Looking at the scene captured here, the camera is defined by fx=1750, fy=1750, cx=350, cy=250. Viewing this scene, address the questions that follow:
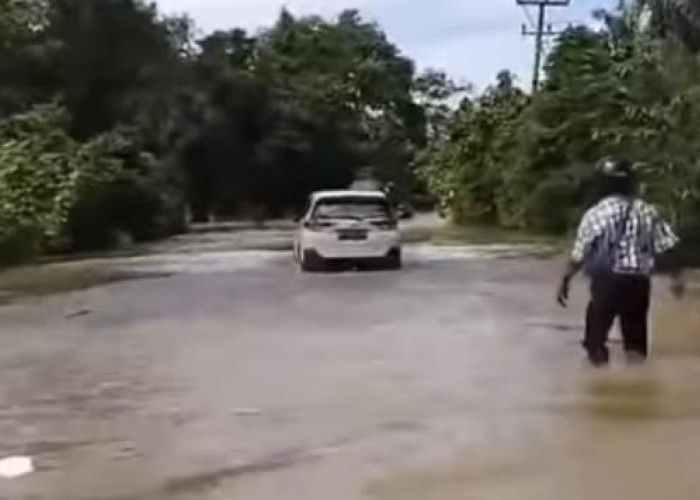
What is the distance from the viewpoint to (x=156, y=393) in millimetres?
14383

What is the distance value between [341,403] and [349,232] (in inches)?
756

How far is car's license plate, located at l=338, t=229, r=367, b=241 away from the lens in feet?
107

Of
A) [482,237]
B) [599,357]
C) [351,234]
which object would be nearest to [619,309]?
[599,357]

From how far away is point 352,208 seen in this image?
33.2 metres

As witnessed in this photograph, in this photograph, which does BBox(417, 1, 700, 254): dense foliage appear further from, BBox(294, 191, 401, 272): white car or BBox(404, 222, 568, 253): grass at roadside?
BBox(294, 191, 401, 272): white car

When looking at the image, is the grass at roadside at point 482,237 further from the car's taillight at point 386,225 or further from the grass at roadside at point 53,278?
the grass at roadside at point 53,278

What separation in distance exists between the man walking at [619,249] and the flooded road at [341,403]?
75 centimetres

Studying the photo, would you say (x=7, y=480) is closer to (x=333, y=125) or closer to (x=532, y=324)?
(x=532, y=324)

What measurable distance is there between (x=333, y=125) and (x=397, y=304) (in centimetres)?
A: 6376

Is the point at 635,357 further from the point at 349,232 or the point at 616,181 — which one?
the point at 349,232

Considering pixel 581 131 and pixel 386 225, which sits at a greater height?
pixel 581 131

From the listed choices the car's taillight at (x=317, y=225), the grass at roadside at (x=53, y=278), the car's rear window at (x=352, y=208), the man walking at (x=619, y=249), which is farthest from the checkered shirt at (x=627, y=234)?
the car's rear window at (x=352, y=208)

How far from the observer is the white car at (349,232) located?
107ft

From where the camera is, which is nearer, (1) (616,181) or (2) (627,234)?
(2) (627,234)
